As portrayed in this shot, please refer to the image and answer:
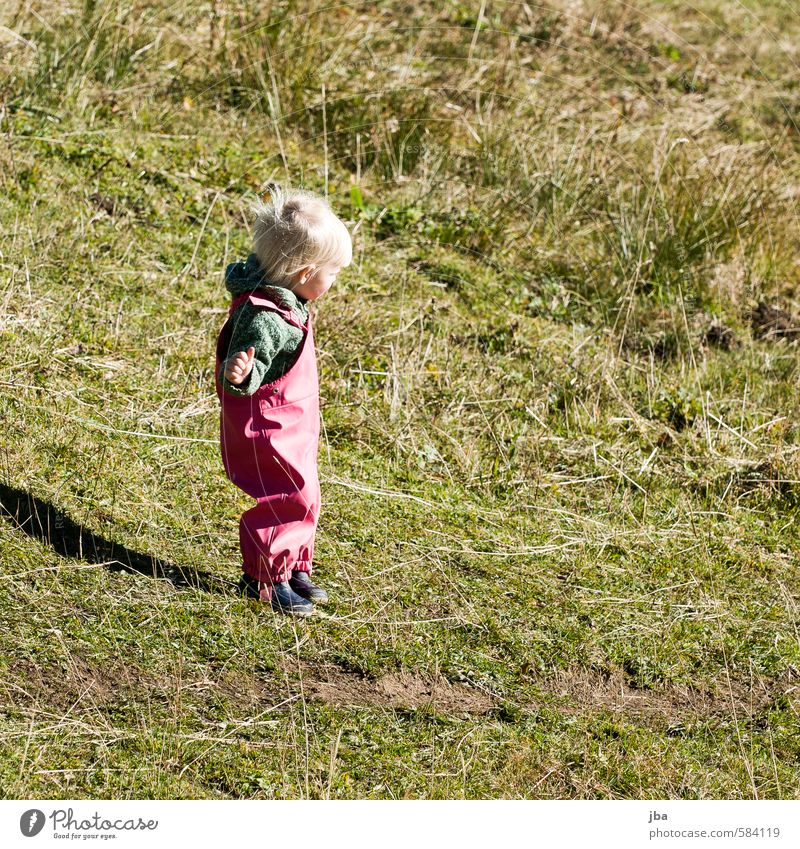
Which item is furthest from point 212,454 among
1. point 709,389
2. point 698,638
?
point 709,389

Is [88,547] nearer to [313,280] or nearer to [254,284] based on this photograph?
[254,284]

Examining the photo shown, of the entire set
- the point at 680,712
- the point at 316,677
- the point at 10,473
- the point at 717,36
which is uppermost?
the point at 717,36

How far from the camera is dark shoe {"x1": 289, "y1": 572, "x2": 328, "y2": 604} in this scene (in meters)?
3.68

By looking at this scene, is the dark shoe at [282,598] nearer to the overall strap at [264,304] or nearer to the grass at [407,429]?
the grass at [407,429]

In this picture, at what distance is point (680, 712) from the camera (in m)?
3.58

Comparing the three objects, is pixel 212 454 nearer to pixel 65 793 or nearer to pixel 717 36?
pixel 65 793

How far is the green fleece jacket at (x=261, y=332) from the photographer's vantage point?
320cm

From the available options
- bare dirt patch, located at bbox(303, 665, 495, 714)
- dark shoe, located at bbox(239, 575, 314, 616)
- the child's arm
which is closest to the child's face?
the child's arm

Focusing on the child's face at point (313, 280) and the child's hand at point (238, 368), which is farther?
the child's face at point (313, 280)

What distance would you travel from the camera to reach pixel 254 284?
328 cm

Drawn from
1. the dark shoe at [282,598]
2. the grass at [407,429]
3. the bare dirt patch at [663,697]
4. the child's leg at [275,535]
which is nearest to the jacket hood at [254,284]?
the child's leg at [275,535]

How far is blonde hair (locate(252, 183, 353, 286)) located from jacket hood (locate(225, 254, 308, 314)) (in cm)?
2

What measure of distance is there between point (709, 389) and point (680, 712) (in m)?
2.36

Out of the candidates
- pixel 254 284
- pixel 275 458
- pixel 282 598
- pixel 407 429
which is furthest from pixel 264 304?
pixel 407 429
